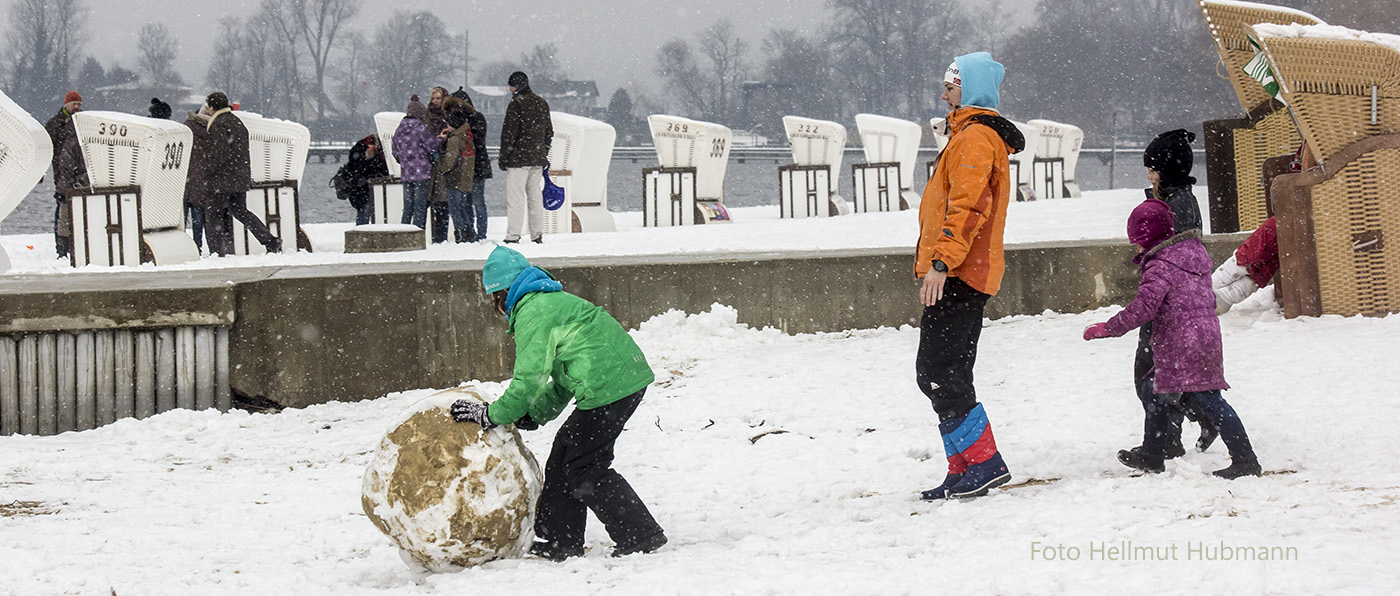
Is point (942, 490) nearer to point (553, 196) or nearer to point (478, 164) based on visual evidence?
point (478, 164)

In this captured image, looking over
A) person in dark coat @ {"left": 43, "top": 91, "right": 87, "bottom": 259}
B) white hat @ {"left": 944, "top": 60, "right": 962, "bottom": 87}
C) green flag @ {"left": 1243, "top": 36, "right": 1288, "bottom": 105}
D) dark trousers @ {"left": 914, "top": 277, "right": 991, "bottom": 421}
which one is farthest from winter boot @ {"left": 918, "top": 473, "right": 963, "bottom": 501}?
person in dark coat @ {"left": 43, "top": 91, "right": 87, "bottom": 259}

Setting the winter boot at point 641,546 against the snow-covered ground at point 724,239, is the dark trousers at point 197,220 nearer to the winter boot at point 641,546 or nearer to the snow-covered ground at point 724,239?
the snow-covered ground at point 724,239

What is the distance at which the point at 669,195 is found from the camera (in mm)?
18406

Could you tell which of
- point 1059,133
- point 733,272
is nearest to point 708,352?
point 733,272

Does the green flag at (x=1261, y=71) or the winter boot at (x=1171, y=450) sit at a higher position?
the green flag at (x=1261, y=71)

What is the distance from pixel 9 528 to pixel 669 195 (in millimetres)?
13870

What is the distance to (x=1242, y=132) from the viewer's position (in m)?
9.63

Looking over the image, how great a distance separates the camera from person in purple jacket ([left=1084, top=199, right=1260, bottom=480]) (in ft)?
15.3

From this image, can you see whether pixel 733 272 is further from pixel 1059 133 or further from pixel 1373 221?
pixel 1059 133

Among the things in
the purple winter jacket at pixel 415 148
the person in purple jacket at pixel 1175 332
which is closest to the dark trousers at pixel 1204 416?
the person in purple jacket at pixel 1175 332

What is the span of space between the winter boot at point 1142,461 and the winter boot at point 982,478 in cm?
54

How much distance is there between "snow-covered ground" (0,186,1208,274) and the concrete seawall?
171 cm

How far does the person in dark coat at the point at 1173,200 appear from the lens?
16.3 feet

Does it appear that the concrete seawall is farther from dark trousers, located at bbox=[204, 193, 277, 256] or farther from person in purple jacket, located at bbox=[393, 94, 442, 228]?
person in purple jacket, located at bbox=[393, 94, 442, 228]
